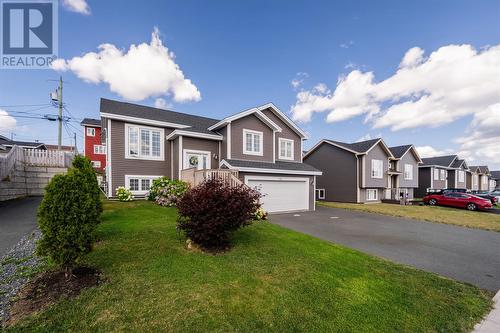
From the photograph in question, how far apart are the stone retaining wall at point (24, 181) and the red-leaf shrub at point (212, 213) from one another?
10.5 metres

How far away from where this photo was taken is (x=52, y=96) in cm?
2141

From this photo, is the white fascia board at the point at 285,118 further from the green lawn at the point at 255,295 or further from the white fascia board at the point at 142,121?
the green lawn at the point at 255,295

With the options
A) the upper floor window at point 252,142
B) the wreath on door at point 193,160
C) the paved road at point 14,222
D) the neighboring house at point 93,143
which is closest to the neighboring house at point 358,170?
the upper floor window at point 252,142

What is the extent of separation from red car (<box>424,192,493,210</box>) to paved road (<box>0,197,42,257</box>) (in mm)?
28591

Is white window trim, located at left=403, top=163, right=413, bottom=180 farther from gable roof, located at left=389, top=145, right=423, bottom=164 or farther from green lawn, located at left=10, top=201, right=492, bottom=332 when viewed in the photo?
green lawn, located at left=10, top=201, right=492, bottom=332

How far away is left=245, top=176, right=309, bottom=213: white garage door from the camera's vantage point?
13445mm

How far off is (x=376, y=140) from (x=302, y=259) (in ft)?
70.1

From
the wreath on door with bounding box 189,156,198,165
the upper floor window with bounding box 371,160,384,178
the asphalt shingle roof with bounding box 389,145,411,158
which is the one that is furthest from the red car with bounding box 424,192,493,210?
the wreath on door with bounding box 189,156,198,165

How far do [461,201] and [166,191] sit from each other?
25.1m

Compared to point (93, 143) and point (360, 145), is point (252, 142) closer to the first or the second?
point (360, 145)

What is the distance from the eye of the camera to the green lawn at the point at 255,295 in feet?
9.77

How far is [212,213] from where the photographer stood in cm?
555

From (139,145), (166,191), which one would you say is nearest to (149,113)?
(139,145)

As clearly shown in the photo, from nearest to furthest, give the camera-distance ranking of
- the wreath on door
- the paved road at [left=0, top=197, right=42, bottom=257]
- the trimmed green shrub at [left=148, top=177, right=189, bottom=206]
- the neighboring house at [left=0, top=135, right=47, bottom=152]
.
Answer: the paved road at [left=0, top=197, right=42, bottom=257] → the trimmed green shrub at [left=148, top=177, right=189, bottom=206] → the wreath on door → the neighboring house at [left=0, top=135, right=47, bottom=152]
